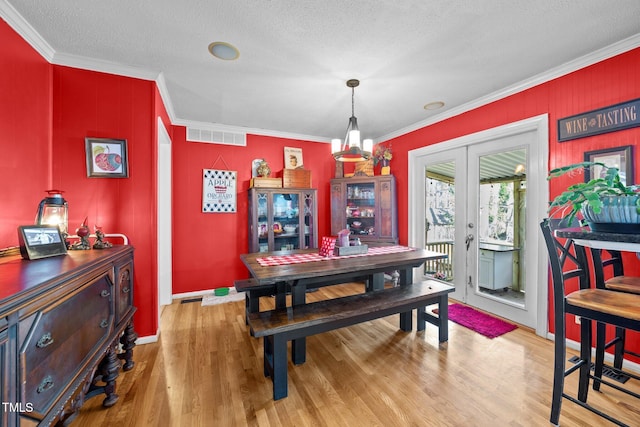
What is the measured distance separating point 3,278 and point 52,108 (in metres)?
1.91

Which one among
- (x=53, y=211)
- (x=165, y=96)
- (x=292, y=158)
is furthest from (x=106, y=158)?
(x=292, y=158)

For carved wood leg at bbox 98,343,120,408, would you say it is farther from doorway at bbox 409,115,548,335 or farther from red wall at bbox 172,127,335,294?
doorway at bbox 409,115,548,335

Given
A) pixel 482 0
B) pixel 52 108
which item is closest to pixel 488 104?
A: pixel 482 0

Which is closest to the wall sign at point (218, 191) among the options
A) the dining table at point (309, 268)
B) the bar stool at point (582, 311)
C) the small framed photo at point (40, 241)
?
the dining table at point (309, 268)

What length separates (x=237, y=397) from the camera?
70.0 inches

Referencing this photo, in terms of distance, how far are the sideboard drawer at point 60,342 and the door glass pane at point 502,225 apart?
3760mm

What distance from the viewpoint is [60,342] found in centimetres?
114

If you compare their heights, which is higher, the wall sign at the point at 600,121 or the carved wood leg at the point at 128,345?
the wall sign at the point at 600,121

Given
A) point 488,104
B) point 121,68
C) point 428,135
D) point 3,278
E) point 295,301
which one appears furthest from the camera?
point 428,135

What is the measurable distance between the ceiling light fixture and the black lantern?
1.58 m

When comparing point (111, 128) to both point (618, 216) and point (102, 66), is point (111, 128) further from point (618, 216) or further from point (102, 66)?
point (618, 216)

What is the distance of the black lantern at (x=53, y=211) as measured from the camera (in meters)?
1.73

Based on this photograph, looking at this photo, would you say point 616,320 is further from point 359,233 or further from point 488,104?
point 359,233

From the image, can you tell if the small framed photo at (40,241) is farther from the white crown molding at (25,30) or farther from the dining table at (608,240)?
the dining table at (608,240)
